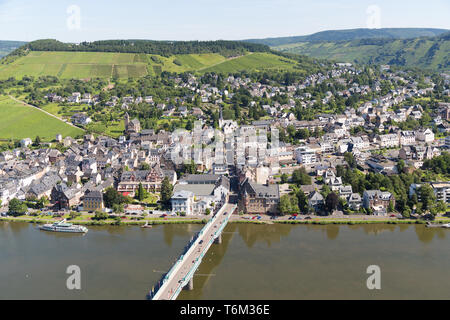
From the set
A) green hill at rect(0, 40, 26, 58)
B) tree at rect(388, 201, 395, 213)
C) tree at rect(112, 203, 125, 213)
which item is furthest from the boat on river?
green hill at rect(0, 40, 26, 58)

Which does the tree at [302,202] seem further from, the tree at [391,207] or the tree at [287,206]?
the tree at [391,207]

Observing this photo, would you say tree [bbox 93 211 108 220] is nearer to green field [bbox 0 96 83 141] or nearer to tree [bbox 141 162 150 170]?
tree [bbox 141 162 150 170]

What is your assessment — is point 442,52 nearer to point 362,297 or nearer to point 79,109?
point 79,109

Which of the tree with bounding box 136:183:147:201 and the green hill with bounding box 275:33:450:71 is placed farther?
the green hill with bounding box 275:33:450:71

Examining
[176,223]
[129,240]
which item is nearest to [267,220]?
[176,223]

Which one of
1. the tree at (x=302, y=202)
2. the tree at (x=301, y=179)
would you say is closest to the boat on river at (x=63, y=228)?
the tree at (x=302, y=202)

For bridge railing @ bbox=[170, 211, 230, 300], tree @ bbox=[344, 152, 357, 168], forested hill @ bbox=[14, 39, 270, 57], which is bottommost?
bridge railing @ bbox=[170, 211, 230, 300]

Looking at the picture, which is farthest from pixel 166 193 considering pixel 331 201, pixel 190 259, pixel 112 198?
pixel 331 201
